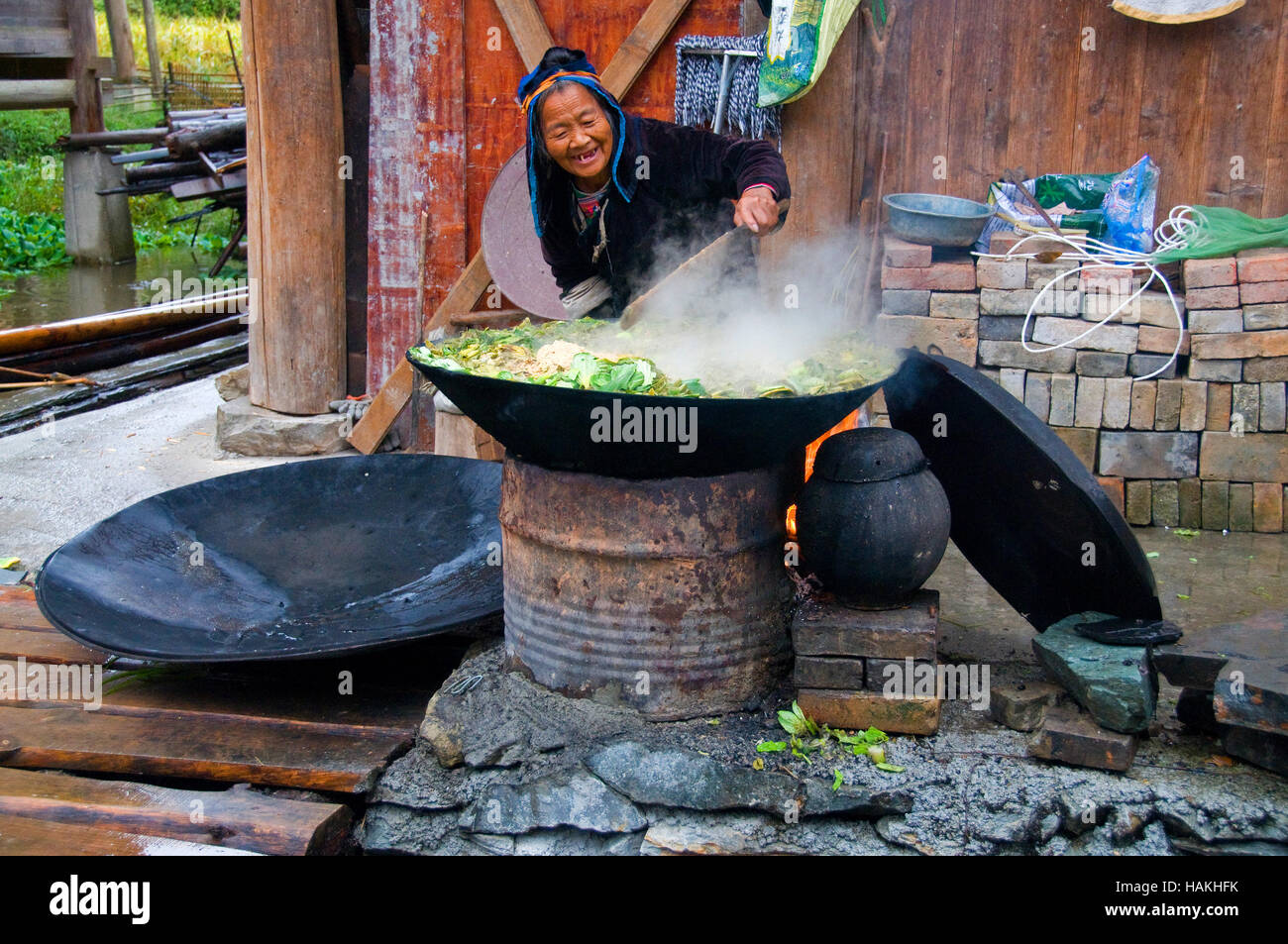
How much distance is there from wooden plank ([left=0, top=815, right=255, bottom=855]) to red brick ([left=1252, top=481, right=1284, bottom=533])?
4768 millimetres

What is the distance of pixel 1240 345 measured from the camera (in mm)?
5145

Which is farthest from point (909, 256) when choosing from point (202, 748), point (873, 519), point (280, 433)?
point (202, 748)

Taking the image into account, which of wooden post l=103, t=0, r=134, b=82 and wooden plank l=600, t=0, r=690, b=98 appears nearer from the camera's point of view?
wooden plank l=600, t=0, r=690, b=98

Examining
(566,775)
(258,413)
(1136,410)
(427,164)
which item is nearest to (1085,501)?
(566,775)

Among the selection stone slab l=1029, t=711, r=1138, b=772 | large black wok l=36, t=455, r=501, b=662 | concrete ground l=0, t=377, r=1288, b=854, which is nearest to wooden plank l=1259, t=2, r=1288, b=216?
concrete ground l=0, t=377, r=1288, b=854

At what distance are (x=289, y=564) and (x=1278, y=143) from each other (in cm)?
524

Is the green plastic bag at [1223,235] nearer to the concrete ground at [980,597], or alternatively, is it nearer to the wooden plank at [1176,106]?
the wooden plank at [1176,106]

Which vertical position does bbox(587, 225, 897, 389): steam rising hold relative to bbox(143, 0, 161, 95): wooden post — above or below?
below

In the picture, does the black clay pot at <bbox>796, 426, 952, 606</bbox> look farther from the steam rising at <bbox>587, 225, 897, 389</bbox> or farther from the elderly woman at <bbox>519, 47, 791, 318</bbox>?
the elderly woman at <bbox>519, 47, 791, 318</bbox>

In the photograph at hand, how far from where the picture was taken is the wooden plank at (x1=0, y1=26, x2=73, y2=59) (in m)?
12.2

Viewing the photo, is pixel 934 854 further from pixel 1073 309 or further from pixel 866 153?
pixel 866 153

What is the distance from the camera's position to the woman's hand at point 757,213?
11.5ft

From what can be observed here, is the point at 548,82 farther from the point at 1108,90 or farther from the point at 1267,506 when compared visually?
the point at 1267,506

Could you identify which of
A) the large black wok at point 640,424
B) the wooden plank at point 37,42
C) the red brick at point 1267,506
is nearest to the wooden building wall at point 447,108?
the large black wok at point 640,424
